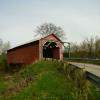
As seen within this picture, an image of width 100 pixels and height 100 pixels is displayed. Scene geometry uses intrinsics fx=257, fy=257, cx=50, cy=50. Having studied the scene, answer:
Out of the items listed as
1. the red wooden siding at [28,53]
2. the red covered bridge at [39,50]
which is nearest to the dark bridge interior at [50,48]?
the red covered bridge at [39,50]

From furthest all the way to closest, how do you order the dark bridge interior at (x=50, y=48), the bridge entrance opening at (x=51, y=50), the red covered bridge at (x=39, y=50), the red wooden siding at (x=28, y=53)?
the dark bridge interior at (x=50, y=48), the bridge entrance opening at (x=51, y=50), the red wooden siding at (x=28, y=53), the red covered bridge at (x=39, y=50)

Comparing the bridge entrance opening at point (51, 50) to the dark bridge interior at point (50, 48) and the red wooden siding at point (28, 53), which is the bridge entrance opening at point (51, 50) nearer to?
the dark bridge interior at point (50, 48)

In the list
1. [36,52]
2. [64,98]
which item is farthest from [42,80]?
[36,52]

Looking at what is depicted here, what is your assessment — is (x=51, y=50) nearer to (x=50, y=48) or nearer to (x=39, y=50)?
(x=50, y=48)

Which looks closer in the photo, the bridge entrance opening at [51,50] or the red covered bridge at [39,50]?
the red covered bridge at [39,50]

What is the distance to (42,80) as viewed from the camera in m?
14.4

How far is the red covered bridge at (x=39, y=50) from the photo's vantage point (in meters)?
31.2

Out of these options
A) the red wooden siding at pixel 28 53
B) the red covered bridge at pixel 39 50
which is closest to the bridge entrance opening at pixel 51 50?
the red covered bridge at pixel 39 50

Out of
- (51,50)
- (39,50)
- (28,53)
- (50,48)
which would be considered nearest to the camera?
(39,50)

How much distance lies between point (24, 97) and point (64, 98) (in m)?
1.71

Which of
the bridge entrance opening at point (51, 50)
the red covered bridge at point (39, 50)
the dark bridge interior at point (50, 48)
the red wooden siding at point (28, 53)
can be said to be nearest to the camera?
the red covered bridge at point (39, 50)

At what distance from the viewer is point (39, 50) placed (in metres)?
30.9

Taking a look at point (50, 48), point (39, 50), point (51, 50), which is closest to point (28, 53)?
point (39, 50)

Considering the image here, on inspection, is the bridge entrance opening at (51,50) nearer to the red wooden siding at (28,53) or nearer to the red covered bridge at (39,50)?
the red covered bridge at (39,50)
